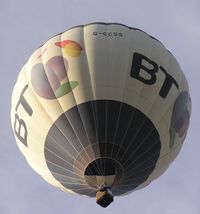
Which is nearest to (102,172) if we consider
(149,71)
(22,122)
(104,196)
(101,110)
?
(104,196)

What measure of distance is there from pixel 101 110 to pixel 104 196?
2.20 meters

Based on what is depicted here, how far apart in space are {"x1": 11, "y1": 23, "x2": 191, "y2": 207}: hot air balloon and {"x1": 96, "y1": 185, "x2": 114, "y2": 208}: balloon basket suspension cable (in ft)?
0.10

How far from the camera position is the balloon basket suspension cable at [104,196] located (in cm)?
3078

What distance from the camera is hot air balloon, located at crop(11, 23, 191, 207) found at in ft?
101

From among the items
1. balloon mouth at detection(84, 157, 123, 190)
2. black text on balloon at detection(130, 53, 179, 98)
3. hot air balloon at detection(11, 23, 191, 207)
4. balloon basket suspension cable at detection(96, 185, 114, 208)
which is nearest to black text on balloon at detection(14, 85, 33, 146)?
hot air balloon at detection(11, 23, 191, 207)

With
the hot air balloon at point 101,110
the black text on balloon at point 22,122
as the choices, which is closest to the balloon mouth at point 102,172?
the hot air balloon at point 101,110

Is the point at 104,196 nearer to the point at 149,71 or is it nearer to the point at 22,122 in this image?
the point at 22,122

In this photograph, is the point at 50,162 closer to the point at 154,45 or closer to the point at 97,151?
the point at 97,151

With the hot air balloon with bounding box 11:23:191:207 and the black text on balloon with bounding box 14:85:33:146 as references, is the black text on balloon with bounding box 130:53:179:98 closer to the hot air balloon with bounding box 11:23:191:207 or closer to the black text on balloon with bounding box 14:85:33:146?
the hot air balloon with bounding box 11:23:191:207

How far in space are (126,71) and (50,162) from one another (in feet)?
10.2

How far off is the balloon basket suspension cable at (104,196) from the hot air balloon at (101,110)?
0.03m

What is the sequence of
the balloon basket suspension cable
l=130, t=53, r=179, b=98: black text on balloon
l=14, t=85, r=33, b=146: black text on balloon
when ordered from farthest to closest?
l=14, t=85, r=33, b=146: black text on balloon < l=130, t=53, r=179, b=98: black text on balloon < the balloon basket suspension cable

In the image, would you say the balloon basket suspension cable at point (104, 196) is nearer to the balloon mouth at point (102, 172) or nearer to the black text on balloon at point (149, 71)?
the balloon mouth at point (102, 172)

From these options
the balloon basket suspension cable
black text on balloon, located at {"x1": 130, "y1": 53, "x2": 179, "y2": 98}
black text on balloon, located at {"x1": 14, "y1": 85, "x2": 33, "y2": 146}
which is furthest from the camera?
black text on balloon, located at {"x1": 14, "y1": 85, "x2": 33, "y2": 146}
